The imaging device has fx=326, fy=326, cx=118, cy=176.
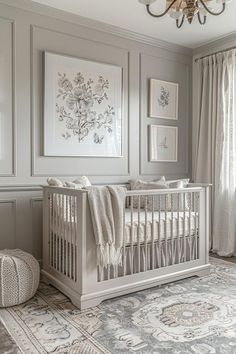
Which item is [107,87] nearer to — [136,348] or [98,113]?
[98,113]

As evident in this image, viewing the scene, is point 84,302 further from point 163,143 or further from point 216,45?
point 216,45

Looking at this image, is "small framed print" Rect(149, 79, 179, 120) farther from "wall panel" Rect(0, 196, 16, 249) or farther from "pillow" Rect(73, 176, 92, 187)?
"wall panel" Rect(0, 196, 16, 249)

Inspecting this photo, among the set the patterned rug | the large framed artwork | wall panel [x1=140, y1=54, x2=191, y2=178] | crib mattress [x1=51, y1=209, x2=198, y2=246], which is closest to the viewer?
the patterned rug

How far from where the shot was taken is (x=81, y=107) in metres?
3.28

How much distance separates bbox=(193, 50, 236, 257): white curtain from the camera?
361 cm

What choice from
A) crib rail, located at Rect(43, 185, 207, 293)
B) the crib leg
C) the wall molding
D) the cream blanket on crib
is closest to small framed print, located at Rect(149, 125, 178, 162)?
crib rail, located at Rect(43, 185, 207, 293)

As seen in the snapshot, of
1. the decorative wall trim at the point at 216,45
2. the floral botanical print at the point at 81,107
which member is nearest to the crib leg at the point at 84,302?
the floral botanical print at the point at 81,107

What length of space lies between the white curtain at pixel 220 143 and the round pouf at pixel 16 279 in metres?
2.19

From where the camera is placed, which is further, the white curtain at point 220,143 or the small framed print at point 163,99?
the small framed print at point 163,99

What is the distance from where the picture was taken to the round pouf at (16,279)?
89.7 inches

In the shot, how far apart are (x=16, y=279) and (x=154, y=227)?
3.72 feet

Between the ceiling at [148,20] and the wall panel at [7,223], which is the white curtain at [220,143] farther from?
the wall panel at [7,223]

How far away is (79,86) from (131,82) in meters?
0.68

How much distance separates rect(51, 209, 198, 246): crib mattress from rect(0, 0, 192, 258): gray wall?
1.54 feet
